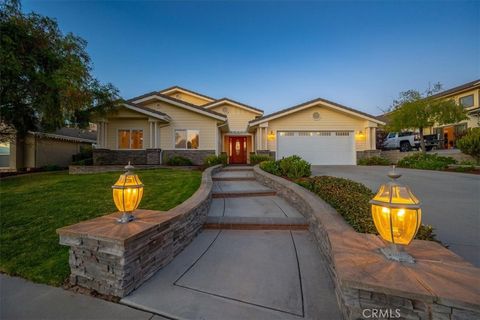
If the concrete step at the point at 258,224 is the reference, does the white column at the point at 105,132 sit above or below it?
above

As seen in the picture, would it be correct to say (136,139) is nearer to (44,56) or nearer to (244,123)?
(44,56)

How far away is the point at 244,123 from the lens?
60.2ft

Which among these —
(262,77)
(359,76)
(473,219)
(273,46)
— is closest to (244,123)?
(262,77)

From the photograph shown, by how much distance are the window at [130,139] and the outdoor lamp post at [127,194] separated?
463 inches

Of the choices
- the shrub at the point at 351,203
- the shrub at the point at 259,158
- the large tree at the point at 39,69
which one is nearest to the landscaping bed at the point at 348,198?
the shrub at the point at 351,203

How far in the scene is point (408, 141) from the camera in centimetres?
1834

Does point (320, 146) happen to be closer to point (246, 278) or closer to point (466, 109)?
point (246, 278)

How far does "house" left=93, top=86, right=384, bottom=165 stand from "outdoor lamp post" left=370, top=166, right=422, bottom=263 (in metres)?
12.3

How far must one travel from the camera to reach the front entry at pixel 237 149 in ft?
58.5

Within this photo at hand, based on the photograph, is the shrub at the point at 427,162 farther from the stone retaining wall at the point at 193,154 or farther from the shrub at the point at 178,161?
the shrub at the point at 178,161

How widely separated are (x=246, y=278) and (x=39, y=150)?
20.5 m

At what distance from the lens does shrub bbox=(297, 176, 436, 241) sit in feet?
9.07

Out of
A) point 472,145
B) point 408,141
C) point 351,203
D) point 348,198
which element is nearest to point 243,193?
point 348,198

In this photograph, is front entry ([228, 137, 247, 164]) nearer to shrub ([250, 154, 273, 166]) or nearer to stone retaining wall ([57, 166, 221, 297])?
A: shrub ([250, 154, 273, 166])
